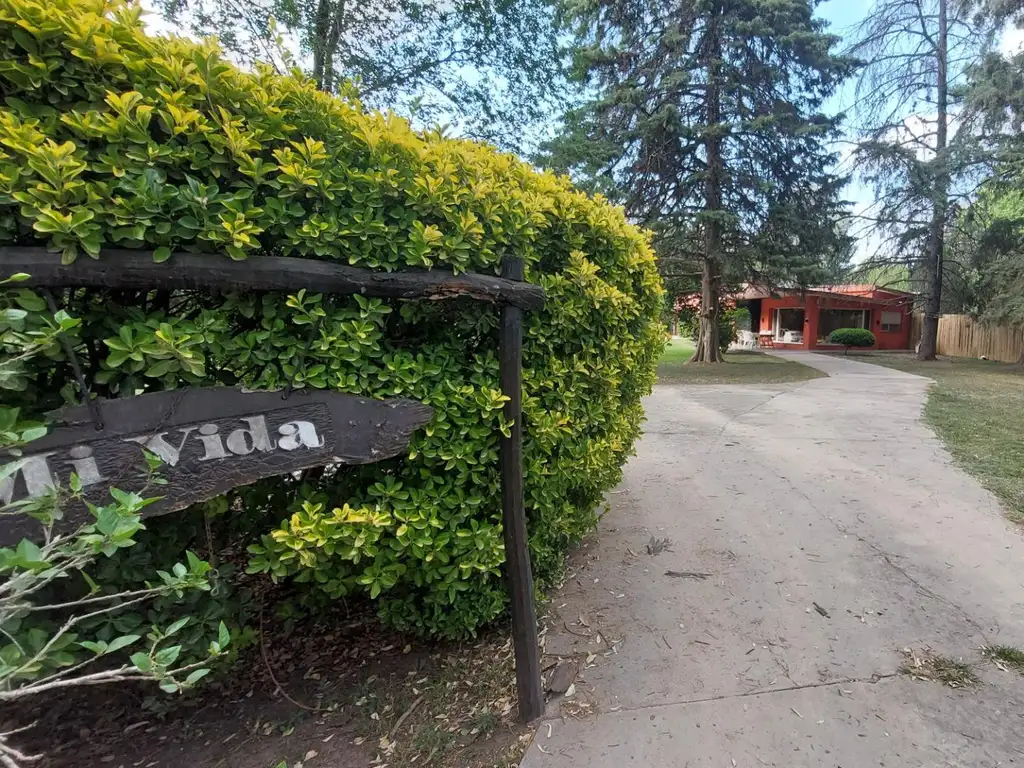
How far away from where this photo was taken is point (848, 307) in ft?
90.5

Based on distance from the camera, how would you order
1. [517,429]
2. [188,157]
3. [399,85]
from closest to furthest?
[188,157] < [517,429] < [399,85]

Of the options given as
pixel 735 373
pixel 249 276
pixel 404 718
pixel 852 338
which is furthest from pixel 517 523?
pixel 852 338

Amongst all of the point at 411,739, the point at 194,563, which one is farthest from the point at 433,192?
the point at 411,739

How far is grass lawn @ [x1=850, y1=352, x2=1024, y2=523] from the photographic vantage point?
457 centimetres

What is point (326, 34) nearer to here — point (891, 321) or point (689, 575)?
point (689, 575)

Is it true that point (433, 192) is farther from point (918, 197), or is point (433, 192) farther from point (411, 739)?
point (918, 197)

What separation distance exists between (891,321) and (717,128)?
827 inches

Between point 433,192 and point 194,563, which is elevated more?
point 433,192

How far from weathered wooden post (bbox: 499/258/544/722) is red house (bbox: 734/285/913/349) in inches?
1054

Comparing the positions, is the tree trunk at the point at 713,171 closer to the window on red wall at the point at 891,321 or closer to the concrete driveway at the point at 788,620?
the concrete driveway at the point at 788,620

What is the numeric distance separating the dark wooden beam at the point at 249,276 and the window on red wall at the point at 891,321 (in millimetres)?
32846

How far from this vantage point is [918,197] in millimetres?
18188

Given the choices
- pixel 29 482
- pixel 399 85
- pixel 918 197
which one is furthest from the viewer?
pixel 918 197

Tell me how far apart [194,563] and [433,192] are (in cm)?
126
